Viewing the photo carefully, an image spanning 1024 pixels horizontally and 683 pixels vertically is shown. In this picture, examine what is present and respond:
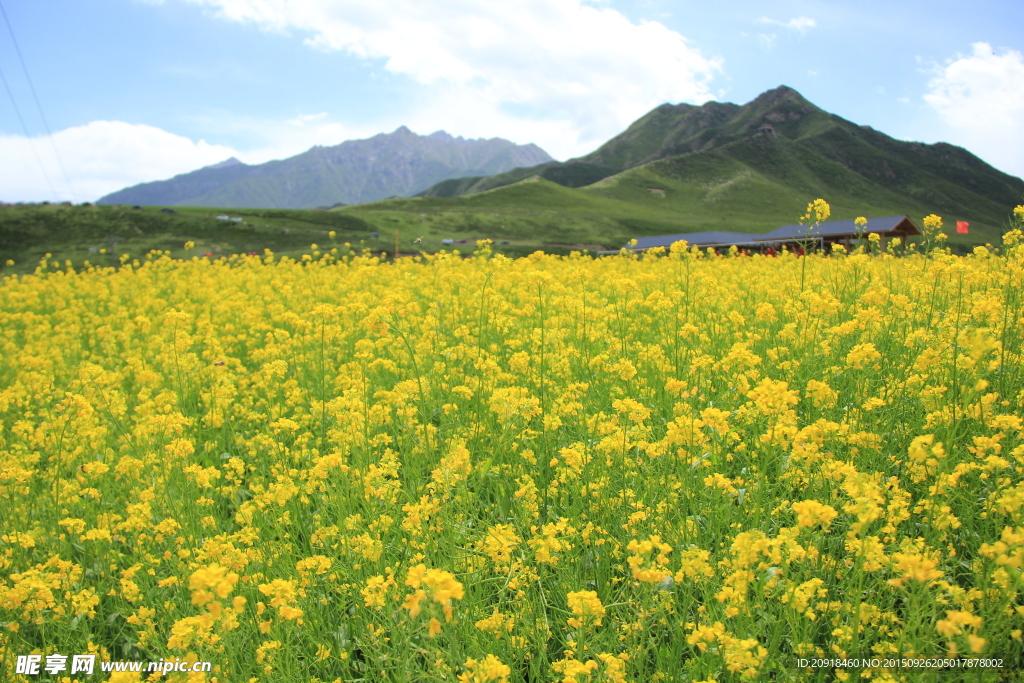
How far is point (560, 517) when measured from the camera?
10.7 feet

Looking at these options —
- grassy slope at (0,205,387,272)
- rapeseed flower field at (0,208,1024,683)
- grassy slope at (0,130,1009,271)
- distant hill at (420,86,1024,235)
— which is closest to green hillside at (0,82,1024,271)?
grassy slope at (0,205,387,272)

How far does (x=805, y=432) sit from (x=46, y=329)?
10.5m

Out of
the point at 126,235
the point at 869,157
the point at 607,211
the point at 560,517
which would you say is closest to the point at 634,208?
the point at 607,211

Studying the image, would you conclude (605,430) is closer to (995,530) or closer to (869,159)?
(995,530)

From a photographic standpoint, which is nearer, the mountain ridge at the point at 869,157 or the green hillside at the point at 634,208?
the green hillside at the point at 634,208

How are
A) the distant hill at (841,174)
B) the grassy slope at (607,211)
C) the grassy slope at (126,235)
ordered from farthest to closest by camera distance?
the distant hill at (841,174)
the grassy slope at (607,211)
the grassy slope at (126,235)

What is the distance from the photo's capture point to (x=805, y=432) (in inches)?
101

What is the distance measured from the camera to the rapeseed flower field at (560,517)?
86.1 inches

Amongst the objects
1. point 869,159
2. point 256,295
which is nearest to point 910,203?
point 869,159

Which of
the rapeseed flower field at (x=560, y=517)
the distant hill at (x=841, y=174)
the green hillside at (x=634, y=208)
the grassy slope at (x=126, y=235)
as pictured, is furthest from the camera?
the distant hill at (x=841, y=174)

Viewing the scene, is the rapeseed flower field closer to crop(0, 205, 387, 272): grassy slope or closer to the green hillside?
the green hillside

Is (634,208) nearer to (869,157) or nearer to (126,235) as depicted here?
(126,235)

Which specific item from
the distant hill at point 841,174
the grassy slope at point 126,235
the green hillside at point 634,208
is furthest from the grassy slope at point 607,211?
the distant hill at point 841,174

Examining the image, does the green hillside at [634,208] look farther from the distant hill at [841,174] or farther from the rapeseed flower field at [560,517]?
the rapeseed flower field at [560,517]
